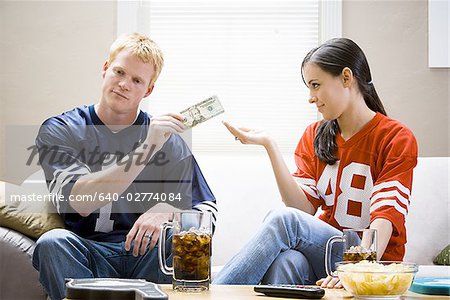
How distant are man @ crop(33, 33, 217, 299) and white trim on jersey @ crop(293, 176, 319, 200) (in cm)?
Result: 33

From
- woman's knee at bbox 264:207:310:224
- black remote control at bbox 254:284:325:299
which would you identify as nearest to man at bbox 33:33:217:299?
woman's knee at bbox 264:207:310:224

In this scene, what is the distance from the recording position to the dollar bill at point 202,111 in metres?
2.32

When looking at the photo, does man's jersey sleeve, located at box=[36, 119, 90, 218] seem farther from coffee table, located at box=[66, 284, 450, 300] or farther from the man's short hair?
coffee table, located at box=[66, 284, 450, 300]

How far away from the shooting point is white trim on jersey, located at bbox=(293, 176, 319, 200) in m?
2.60

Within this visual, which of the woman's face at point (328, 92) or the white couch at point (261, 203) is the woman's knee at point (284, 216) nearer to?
the woman's face at point (328, 92)

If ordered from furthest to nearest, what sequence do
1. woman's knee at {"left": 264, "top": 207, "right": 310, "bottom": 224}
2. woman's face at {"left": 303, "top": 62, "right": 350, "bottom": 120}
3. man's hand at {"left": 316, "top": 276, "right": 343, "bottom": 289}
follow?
woman's face at {"left": 303, "top": 62, "right": 350, "bottom": 120} → woman's knee at {"left": 264, "top": 207, "right": 310, "bottom": 224} → man's hand at {"left": 316, "top": 276, "right": 343, "bottom": 289}

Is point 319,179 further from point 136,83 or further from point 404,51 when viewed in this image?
point 404,51

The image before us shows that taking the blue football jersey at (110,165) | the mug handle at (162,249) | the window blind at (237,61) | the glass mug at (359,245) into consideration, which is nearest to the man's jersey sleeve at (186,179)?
the blue football jersey at (110,165)

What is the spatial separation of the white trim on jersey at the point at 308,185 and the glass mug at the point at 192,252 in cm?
93

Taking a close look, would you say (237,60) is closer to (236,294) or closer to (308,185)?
(308,185)

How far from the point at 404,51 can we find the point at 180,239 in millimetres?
2549

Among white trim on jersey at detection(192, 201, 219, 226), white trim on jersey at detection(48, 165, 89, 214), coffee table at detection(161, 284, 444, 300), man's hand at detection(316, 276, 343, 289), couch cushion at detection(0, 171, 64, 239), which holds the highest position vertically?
white trim on jersey at detection(48, 165, 89, 214)

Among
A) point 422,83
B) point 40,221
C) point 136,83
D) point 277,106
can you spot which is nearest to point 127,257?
point 40,221

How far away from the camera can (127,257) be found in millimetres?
2365
